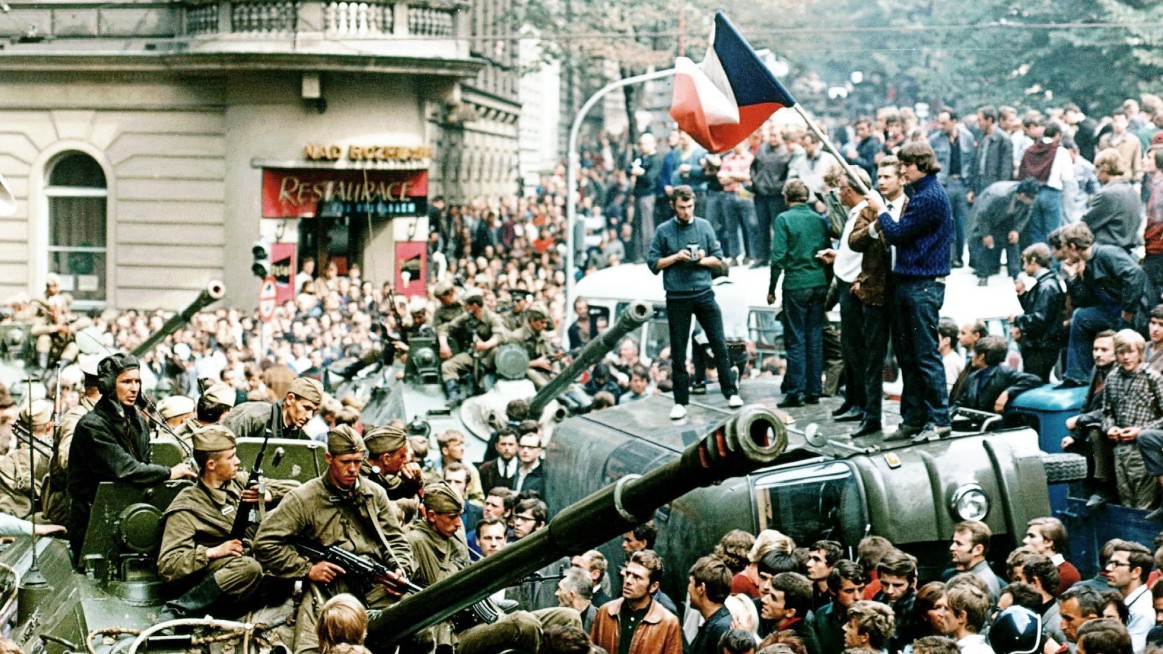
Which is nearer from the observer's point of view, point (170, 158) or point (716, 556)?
point (716, 556)

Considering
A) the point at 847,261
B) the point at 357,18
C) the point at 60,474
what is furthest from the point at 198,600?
the point at 357,18

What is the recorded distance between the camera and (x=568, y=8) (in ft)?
144

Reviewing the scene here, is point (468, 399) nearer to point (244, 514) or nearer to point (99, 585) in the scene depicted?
point (99, 585)

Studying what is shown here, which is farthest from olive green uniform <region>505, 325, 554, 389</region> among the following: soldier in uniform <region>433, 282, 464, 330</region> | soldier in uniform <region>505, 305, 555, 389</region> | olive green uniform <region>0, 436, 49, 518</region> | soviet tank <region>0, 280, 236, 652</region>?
soviet tank <region>0, 280, 236, 652</region>

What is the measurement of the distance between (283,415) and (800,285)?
4213 mm

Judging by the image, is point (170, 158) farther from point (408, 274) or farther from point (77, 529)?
point (77, 529)

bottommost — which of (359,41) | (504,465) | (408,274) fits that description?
(504,465)

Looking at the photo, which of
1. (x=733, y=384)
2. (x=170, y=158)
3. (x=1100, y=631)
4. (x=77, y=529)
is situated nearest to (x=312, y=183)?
(x=170, y=158)

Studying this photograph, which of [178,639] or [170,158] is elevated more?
[170,158]

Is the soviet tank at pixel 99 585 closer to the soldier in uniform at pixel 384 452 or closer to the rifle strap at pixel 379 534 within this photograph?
the soldier in uniform at pixel 384 452

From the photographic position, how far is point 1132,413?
13000mm

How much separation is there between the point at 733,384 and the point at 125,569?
6.28 meters

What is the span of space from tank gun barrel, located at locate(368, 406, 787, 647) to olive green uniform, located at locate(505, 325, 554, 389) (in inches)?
396

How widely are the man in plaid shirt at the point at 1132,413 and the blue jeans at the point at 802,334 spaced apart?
2395 mm
